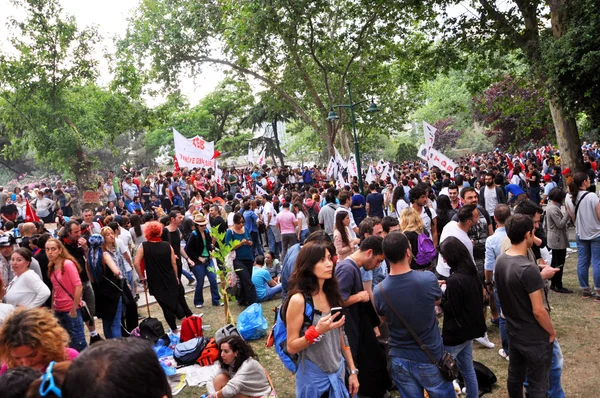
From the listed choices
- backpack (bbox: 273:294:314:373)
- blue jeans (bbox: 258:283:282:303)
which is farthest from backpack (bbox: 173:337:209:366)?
backpack (bbox: 273:294:314:373)

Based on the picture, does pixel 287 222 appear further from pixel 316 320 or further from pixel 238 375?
pixel 316 320

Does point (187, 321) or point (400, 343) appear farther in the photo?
point (187, 321)

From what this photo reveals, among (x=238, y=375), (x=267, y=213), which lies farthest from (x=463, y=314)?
(x=267, y=213)

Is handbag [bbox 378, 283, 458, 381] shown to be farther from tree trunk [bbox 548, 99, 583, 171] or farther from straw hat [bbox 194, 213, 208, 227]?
tree trunk [bbox 548, 99, 583, 171]

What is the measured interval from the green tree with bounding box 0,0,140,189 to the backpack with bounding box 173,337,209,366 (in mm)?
12544

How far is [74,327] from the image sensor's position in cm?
618

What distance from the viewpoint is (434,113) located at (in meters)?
60.8

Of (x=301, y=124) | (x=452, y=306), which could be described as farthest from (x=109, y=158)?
(x=452, y=306)

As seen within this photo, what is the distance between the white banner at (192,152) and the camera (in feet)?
58.2

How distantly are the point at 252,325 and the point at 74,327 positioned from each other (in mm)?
2495

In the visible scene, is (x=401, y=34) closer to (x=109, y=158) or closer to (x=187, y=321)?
(x=187, y=321)

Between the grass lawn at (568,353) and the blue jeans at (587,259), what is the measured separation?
10.4 inches

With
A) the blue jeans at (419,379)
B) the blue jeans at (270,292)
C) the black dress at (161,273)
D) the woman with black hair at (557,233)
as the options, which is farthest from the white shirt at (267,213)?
the blue jeans at (419,379)

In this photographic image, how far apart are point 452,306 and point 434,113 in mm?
59314
